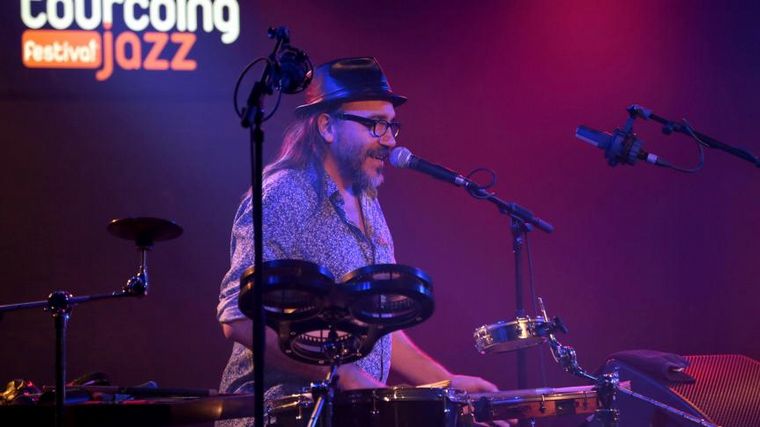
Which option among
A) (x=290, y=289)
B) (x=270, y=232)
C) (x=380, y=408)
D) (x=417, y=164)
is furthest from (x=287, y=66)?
(x=417, y=164)

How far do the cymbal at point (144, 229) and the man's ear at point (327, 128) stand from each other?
850mm

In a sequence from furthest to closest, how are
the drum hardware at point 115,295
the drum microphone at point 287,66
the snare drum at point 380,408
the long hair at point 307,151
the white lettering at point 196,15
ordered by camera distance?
1. the white lettering at point 196,15
2. the long hair at point 307,151
3. the drum hardware at point 115,295
4. the snare drum at point 380,408
5. the drum microphone at point 287,66

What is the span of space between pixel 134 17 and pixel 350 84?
2.02m

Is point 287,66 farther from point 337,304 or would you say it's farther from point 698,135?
point 698,135

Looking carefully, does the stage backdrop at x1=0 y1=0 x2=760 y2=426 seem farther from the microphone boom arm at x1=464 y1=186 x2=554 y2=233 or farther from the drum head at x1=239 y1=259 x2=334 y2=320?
the drum head at x1=239 y1=259 x2=334 y2=320

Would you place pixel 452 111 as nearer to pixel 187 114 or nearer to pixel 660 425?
pixel 187 114

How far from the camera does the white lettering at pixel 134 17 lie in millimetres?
5148

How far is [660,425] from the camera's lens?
3916mm

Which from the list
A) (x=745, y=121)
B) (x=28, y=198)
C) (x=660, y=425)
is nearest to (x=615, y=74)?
(x=745, y=121)

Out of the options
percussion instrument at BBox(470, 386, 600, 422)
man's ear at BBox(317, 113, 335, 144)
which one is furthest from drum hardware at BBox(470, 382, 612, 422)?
man's ear at BBox(317, 113, 335, 144)

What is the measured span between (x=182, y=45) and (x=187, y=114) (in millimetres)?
382

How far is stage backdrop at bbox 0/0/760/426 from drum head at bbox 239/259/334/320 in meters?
2.99

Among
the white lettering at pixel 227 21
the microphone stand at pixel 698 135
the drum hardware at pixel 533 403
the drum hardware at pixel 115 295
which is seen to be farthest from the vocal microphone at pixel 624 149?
the white lettering at pixel 227 21

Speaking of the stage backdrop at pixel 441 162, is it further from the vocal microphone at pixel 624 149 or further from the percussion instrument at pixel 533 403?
the percussion instrument at pixel 533 403
